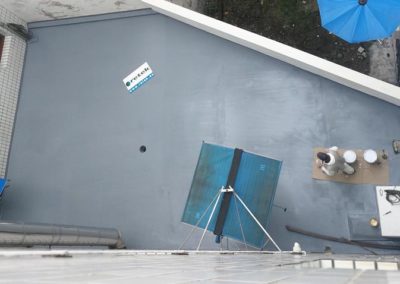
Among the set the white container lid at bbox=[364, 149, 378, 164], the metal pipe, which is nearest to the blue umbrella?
the white container lid at bbox=[364, 149, 378, 164]

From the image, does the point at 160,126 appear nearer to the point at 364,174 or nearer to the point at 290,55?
the point at 290,55

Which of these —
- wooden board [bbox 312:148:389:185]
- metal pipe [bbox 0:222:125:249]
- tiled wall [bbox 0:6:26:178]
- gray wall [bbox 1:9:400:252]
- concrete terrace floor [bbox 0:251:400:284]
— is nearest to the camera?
concrete terrace floor [bbox 0:251:400:284]

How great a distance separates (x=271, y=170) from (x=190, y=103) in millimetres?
1261

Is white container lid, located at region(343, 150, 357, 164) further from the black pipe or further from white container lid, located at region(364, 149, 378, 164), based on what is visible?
the black pipe

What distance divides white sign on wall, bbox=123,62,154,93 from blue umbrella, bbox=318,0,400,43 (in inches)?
75.4

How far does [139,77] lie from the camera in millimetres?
4535

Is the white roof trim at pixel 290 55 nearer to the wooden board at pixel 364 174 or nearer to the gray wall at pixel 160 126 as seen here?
the gray wall at pixel 160 126

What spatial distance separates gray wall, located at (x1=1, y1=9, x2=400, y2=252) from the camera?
3.92m

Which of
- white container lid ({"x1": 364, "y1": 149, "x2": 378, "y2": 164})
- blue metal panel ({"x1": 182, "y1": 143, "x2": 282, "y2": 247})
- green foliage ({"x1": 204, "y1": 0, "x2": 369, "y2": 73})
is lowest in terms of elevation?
blue metal panel ({"x1": 182, "y1": 143, "x2": 282, "y2": 247})

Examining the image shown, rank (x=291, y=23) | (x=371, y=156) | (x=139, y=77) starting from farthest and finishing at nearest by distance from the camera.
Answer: (x=291, y=23) → (x=139, y=77) → (x=371, y=156)

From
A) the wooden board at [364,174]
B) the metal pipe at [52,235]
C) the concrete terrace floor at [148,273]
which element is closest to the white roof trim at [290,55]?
the wooden board at [364,174]

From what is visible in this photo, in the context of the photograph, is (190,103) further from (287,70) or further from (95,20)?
(95,20)

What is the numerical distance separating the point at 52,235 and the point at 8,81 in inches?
93.3

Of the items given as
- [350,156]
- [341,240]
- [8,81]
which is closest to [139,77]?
[8,81]
